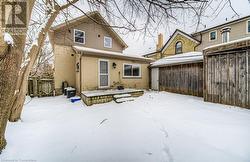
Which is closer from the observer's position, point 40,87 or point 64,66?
point 40,87

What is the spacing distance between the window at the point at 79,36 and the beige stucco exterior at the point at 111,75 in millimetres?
3316

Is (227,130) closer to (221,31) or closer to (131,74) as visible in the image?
(131,74)

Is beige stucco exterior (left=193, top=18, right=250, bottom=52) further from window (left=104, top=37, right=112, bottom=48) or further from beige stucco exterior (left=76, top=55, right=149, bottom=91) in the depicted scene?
window (left=104, top=37, right=112, bottom=48)

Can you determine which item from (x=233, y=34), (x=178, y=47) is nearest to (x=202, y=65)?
(x=233, y=34)

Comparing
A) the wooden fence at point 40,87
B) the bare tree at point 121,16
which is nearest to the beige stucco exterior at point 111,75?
the wooden fence at point 40,87

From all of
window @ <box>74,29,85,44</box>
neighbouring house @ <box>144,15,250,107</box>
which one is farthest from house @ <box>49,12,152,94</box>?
neighbouring house @ <box>144,15,250,107</box>

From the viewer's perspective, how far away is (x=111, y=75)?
955 cm

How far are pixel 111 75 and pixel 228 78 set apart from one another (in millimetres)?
6804

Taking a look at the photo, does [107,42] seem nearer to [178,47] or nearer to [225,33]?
[178,47]

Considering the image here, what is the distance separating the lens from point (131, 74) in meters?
11.0

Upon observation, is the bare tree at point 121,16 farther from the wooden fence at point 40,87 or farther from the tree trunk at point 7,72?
the wooden fence at point 40,87

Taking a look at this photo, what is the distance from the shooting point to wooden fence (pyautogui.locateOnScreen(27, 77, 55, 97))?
29.3ft

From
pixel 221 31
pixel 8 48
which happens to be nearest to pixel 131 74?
pixel 8 48

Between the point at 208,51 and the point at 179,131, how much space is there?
4.79m
